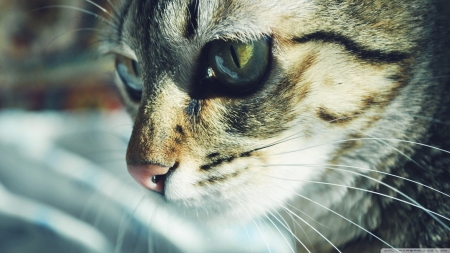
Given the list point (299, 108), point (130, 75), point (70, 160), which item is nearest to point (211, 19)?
point (299, 108)

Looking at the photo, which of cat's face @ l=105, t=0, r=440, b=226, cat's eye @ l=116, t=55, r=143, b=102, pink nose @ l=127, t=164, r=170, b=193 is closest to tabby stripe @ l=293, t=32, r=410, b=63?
cat's face @ l=105, t=0, r=440, b=226

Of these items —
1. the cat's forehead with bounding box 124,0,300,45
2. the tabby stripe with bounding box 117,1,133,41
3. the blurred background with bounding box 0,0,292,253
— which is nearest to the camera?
the cat's forehead with bounding box 124,0,300,45

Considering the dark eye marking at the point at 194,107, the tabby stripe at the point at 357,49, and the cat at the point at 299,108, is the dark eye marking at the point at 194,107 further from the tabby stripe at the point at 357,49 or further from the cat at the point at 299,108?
the tabby stripe at the point at 357,49

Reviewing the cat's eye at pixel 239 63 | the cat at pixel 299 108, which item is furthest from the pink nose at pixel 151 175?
the cat's eye at pixel 239 63

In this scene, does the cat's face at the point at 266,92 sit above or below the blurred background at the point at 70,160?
above

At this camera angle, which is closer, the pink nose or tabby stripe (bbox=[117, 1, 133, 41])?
the pink nose

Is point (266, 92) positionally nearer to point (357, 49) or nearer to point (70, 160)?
point (357, 49)

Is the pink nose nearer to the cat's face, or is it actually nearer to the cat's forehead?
the cat's face
